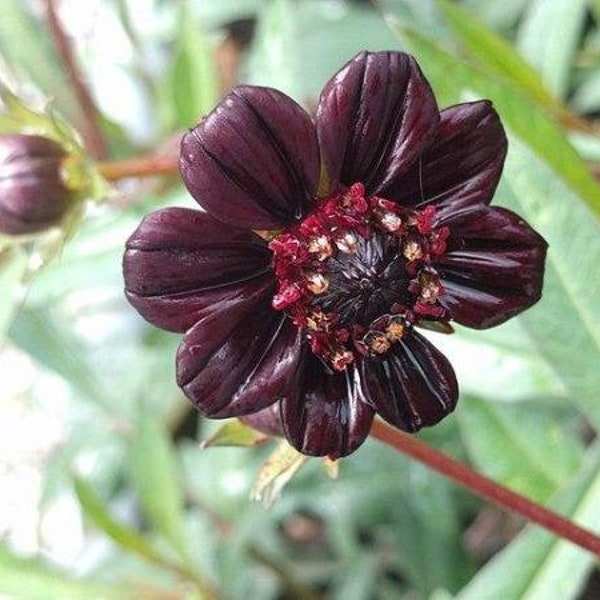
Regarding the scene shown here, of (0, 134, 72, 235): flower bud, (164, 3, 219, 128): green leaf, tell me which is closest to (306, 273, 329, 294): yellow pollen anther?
(0, 134, 72, 235): flower bud

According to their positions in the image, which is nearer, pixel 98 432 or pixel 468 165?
pixel 468 165

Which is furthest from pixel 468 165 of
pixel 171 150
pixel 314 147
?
pixel 171 150

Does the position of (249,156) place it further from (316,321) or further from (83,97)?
(83,97)

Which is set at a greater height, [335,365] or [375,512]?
[335,365]

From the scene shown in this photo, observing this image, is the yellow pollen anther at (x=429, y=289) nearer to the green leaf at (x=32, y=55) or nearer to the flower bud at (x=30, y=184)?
the flower bud at (x=30, y=184)

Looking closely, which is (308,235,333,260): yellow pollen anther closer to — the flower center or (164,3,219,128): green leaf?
the flower center

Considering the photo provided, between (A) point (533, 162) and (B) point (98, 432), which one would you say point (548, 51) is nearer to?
(A) point (533, 162)
